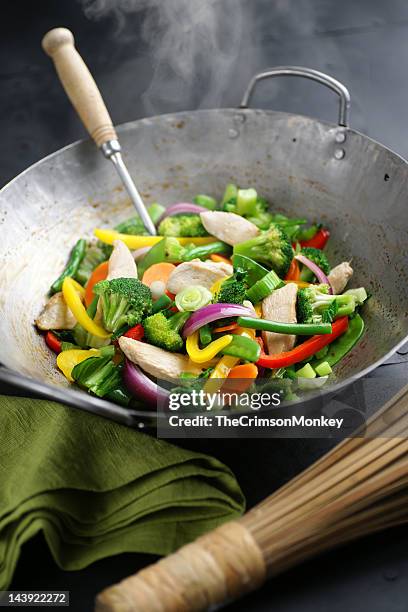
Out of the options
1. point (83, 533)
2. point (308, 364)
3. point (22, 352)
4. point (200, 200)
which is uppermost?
point (200, 200)

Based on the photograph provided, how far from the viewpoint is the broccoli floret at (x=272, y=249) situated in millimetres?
2572

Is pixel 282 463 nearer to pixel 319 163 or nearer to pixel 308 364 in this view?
pixel 308 364

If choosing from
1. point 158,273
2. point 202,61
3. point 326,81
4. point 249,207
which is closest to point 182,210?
point 249,207

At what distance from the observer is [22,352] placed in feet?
7.95

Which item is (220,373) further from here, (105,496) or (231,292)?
(105,496)

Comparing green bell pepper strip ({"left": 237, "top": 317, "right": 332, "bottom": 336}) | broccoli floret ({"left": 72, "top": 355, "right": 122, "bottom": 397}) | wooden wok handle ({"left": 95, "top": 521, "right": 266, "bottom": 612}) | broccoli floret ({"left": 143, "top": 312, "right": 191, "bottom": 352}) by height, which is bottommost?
wooden wok handle ({"left": 95, "top": 521, "right": 266, "bottom": 612})

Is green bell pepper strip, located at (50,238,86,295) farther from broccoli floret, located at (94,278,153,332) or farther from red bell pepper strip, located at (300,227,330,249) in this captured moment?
red bell pepper strip, located at (300,227,330,249)

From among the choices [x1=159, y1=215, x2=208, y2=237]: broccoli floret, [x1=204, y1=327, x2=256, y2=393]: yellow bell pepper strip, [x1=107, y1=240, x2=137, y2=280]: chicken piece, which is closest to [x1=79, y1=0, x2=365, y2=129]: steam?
[x1=159, y1=215, x2=208, y2=237]: broccoli floret

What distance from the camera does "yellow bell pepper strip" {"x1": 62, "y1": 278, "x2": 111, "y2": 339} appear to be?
2500mm

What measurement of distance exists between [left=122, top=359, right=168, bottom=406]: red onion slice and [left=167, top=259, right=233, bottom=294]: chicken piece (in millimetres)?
327

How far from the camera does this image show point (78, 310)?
8.35 feet

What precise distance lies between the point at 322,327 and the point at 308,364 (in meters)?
0.13

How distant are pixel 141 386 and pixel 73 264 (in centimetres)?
76

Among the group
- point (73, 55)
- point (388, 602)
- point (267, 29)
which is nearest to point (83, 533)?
point (388, 602)
